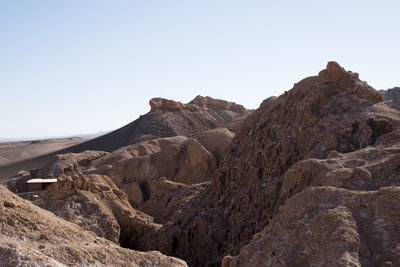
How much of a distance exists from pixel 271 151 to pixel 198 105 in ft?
131

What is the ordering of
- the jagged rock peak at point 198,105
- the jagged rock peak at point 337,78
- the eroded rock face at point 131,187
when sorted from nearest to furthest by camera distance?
1. the eroded rock face at point 131,187
2. the jagged rock peak at point 337,78
3. the jagged rock peak at point 198,105

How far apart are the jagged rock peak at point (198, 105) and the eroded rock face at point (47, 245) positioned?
4051 centimetres

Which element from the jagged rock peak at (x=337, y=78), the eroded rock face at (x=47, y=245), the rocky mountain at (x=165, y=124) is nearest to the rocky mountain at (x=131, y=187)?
the eroded rock face at (x=47, y=245)

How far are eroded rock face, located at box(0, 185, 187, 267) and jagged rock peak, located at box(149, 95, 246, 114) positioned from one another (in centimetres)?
4051

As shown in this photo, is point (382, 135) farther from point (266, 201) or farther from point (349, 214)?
point (349, 214)

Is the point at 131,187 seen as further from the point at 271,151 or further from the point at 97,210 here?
the point at 271,151

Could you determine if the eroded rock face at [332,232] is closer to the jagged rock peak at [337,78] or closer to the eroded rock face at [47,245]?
the eroded rock face at [47,245]

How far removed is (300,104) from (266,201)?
3.38 meters

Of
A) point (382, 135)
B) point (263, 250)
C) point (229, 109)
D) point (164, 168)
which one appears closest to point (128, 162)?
point (164, 168)

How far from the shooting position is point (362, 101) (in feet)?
43.8

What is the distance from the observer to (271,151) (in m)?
13.1

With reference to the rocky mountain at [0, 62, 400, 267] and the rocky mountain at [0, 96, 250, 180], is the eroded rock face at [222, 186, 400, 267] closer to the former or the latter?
the rocky mountain at [0, 62, 400, 267]

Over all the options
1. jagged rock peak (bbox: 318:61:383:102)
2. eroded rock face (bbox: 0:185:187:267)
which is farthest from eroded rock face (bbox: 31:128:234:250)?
jagged rock peak (bbox: 318:61:383:102)

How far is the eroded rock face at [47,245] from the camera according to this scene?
6.18 m
